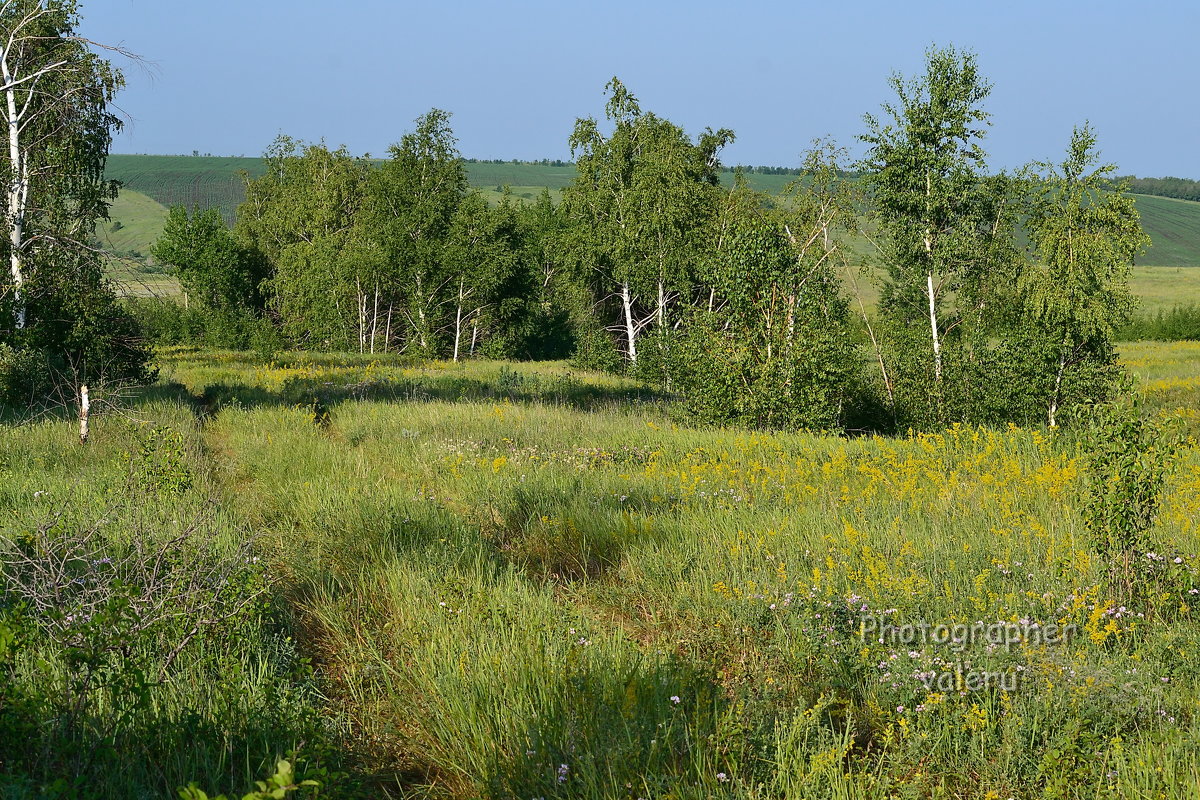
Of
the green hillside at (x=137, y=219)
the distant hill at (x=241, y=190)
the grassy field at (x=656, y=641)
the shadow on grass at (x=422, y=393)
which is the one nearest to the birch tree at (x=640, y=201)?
the shadow on grass at (x=422, y=393)

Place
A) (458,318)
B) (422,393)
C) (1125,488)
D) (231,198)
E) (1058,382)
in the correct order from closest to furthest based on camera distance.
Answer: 1. (1125,488)
2. (1058,382)
3. (422,393)
4. (458,318)
5. (231,198)

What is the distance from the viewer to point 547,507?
772 centimetres

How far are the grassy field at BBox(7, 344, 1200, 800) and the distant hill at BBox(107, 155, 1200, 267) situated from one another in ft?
413

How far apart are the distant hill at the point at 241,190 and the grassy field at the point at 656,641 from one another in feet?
413

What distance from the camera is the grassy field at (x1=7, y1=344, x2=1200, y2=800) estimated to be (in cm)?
333

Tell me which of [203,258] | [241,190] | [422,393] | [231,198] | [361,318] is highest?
[241,190]

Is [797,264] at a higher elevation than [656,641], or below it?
higher

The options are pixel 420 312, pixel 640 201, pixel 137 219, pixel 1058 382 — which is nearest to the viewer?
pixel 1058 382

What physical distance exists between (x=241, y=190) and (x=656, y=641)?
588ft

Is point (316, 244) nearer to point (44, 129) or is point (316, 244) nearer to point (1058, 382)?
point (44, 129)

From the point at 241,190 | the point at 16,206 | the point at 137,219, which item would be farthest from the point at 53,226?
the point at 241,190

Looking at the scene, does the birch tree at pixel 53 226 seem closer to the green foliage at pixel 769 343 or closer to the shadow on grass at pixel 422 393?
the shadow on grass at pixel 422 393

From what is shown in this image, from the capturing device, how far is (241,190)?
536 ft

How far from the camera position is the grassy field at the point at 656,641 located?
10.9ft
